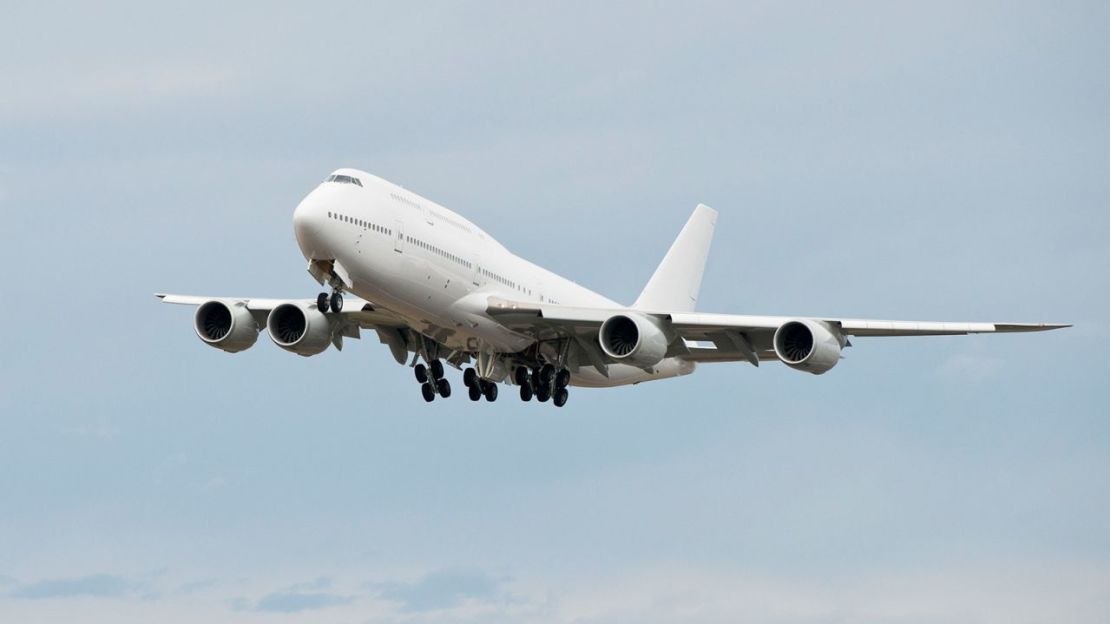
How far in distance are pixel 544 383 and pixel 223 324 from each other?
10540mm

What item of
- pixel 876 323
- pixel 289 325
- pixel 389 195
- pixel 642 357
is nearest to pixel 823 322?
pixel 876 323

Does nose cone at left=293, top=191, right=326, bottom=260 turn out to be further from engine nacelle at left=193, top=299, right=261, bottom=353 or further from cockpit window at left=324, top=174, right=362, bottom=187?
engine nacelle at left=193, top=299, right=261, bottom=353

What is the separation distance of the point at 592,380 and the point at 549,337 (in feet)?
13.8

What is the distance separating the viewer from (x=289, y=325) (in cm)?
5712

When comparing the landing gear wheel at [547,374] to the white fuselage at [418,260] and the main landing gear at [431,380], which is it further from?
the main landing gear at [431,380]

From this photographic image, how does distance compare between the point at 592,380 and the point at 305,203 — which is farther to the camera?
the point at 592,380

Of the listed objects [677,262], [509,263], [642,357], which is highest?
[677,262]

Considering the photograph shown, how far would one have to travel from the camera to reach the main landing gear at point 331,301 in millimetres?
50938

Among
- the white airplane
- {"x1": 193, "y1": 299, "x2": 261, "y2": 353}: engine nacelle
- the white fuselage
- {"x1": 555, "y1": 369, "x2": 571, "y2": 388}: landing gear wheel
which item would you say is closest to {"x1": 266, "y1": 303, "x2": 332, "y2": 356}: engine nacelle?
the white airplane

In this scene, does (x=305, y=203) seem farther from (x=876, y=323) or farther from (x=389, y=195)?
(x=876, y=323)

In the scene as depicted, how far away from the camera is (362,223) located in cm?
5034

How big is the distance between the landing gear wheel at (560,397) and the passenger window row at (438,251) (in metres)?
6.36

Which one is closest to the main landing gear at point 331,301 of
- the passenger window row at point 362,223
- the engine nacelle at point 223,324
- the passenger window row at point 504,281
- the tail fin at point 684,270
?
the passenger window row at point 362,223

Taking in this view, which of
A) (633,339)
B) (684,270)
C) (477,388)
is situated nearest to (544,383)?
(477,388)
